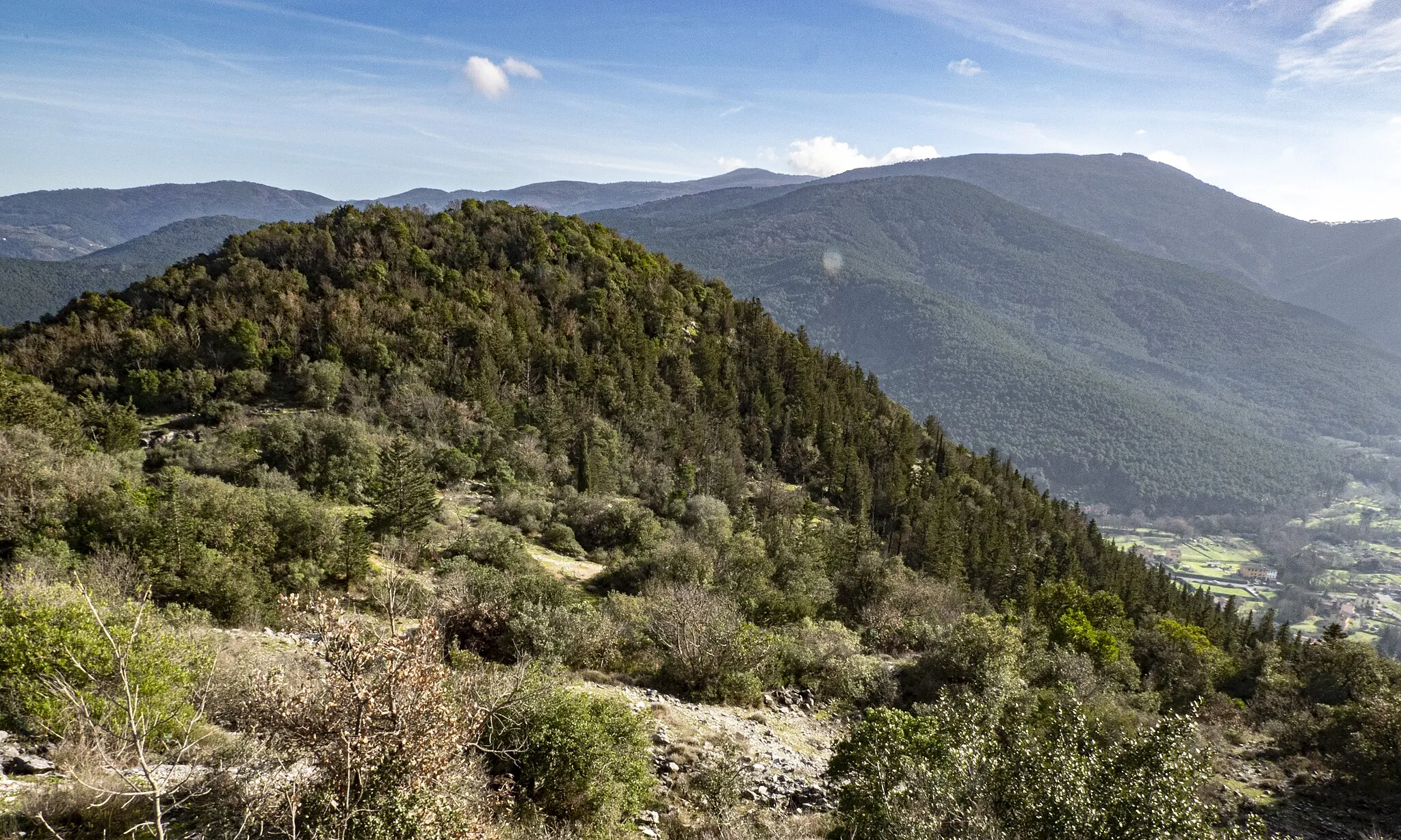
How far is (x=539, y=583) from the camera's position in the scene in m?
24.3

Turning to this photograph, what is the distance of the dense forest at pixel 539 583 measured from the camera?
966 cm

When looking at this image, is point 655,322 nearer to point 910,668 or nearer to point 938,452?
point 938,452

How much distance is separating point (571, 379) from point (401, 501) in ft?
100

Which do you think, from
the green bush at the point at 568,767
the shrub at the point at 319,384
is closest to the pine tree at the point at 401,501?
the shrub at the point at 319,384

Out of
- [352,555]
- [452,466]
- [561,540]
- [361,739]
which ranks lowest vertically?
[561,540]

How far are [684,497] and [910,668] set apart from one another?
24928 mm

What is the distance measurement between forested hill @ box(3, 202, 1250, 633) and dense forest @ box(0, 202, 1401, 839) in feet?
A: 1.24

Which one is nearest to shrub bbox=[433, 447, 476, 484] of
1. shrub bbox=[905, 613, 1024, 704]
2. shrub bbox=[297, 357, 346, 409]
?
shrub bbox=[297, 357, 346, 409]

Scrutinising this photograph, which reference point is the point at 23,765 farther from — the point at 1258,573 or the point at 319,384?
the point at 1258,573

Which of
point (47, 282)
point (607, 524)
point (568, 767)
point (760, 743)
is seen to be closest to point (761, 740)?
point (760, 743)

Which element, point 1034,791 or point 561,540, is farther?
point 561,540

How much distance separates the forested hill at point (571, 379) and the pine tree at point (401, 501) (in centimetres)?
805

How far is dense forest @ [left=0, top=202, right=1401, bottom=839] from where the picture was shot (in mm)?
9664

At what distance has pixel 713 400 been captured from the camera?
6538 centimetres
